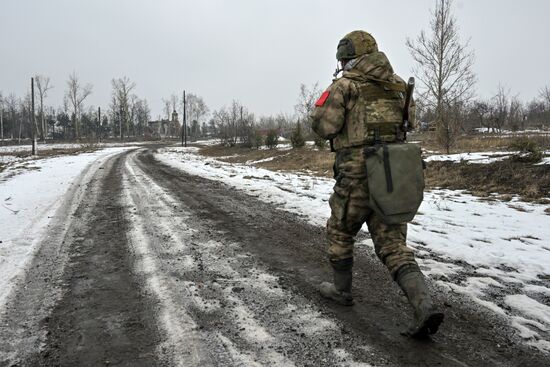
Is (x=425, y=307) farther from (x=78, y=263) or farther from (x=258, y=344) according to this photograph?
(x=78, y=263)

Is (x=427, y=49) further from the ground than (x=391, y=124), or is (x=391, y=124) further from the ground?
(x=427, y=49)

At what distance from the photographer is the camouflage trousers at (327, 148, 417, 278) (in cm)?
270

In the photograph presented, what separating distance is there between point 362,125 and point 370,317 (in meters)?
1.40

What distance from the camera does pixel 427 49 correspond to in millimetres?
23531

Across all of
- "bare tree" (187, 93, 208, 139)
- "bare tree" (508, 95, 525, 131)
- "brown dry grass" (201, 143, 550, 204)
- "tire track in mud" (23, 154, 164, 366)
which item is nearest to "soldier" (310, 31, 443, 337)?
"tire track in mud" (23, 154, 164, 366)

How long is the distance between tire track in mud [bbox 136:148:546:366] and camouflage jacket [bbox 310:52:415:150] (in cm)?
128

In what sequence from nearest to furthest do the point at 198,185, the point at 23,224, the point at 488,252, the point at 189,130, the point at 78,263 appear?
the point at 78,263, the point at 488,252, the point at 23,224, the point at 198,185, the point at 189,130

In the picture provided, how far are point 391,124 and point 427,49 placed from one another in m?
23.8

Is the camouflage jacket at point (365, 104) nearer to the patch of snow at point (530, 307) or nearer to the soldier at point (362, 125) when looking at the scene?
the soldier at point (362, 125)

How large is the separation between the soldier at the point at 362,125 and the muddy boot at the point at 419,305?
4cm

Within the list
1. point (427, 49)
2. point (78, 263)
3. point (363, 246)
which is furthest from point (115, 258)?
point (427, 49)

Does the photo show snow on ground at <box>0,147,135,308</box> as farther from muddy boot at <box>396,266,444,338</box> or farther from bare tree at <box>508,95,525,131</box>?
bare tree at <box>508,95,525,131</box>

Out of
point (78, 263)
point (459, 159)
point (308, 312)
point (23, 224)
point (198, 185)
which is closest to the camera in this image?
point (308, 312)

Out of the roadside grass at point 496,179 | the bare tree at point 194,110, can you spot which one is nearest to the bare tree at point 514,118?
the roadside grass at point 496,179
